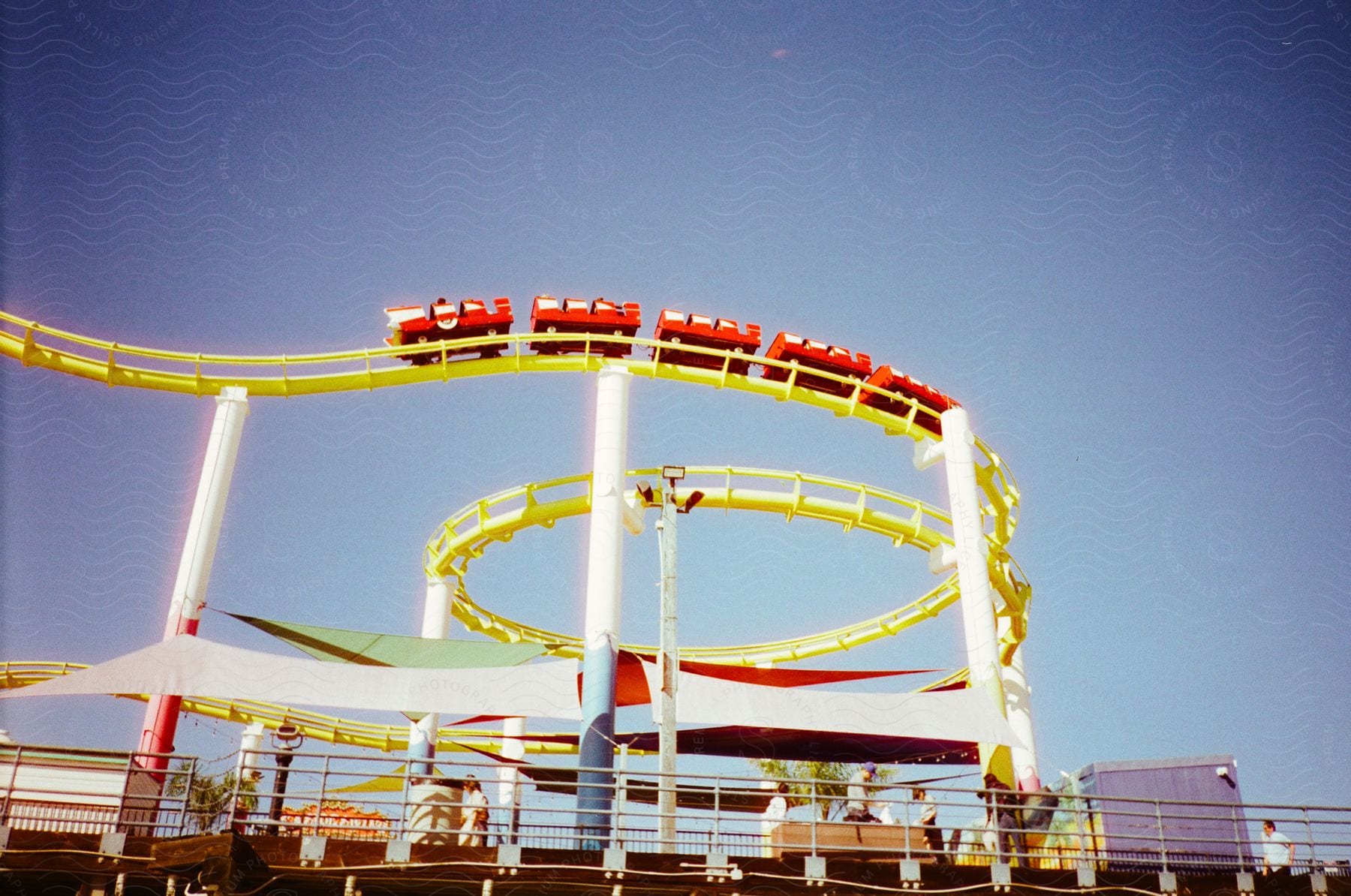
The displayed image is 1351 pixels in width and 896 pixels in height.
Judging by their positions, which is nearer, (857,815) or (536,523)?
(857,815)

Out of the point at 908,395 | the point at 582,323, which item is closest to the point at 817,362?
the point at 908,395

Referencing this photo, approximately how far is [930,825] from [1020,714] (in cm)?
1013

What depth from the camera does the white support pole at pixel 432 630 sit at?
23453 mm

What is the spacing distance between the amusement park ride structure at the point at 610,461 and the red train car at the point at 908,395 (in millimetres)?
38

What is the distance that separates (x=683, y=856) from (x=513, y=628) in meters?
14.9

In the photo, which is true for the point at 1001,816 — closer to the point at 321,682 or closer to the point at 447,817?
the point at 447,817

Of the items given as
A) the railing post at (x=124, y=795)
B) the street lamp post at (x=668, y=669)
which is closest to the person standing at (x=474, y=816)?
the street lamp post at (x=668, y=669)

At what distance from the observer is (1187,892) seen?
15664 mm

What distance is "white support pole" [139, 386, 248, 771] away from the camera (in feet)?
59.1

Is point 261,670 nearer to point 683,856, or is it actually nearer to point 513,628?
point 683,856

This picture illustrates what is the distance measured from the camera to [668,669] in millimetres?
14961

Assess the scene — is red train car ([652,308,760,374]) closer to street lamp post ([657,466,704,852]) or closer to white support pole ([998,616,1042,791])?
street lamp post ([657,466,704,852])

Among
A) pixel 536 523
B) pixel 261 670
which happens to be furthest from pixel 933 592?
pixel 261 670

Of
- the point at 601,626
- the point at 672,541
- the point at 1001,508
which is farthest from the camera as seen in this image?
the point at 1001,508
